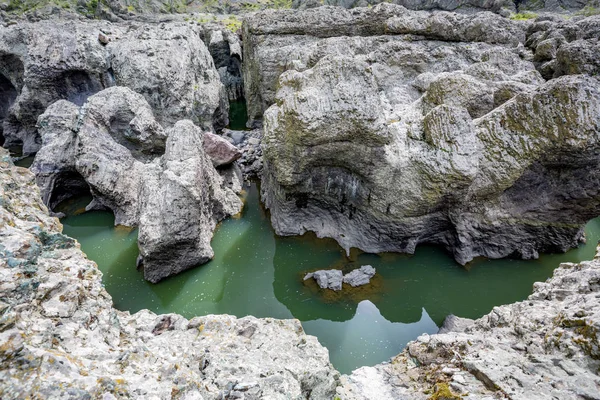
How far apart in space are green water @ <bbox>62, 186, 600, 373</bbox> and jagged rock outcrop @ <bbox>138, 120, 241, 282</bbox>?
589 millimetres

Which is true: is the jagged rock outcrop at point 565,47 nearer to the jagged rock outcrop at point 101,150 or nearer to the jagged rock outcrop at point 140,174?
the jagged rock outcrop at point 140,174

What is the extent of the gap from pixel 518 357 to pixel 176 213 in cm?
1056

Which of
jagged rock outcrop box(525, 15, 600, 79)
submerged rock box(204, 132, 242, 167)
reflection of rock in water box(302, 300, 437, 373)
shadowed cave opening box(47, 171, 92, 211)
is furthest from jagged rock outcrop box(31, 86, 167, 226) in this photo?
jagged rock outcrop box(525, 15, 600, 79)

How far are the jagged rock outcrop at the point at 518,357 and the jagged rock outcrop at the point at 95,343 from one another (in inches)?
70.9

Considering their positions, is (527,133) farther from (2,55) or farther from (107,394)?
(2,55)

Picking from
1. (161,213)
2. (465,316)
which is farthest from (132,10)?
(465,316)

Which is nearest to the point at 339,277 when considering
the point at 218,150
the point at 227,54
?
the point at 218,150

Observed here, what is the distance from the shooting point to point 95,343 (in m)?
3.94

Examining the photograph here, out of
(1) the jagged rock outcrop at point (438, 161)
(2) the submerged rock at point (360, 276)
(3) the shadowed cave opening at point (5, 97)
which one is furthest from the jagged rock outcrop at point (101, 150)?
(3) the shadowed cave opening at point (5, 97)

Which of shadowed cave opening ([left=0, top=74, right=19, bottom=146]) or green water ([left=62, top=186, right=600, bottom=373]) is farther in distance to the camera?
shadowed cave opening ([left=0, top=74, right=19, bottom=146])

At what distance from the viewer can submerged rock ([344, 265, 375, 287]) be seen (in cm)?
1131

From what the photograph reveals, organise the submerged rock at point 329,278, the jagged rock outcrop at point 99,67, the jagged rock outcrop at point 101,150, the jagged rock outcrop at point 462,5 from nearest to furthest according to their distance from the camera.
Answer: the submerged rock at point 329,278
the jagged rock outcrop at point 101,150
the jagged rock outcrop at point 99,67
the jagged rock outcrop at point 462,5

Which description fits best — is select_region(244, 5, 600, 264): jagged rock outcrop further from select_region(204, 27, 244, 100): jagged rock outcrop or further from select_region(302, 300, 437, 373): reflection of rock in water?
select_region(204, 27, 244, 100): jagged rock outcrop

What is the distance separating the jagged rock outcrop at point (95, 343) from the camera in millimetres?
3094
